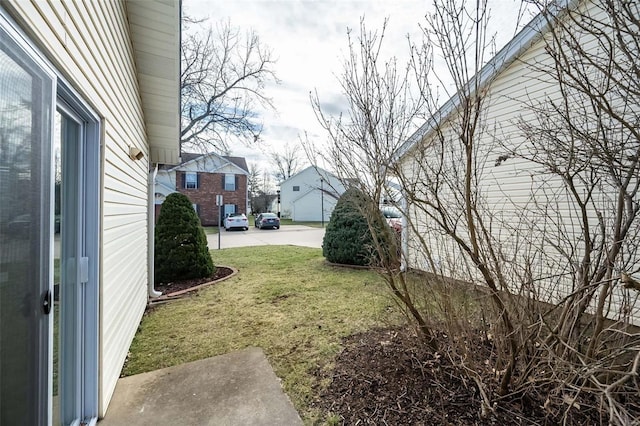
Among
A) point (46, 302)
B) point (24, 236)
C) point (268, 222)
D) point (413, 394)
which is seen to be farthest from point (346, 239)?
point (268, 222)

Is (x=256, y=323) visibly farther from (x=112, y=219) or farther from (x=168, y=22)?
(x=168, y=22)

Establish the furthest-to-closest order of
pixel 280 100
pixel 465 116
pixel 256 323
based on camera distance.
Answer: pixel 280 100 → pixel 256 323 → pixel 465 116

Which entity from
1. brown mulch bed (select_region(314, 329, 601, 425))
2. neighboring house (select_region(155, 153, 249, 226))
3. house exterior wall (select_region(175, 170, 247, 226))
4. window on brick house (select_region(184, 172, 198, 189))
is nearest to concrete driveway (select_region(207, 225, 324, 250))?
house exterior wall (select_region(175, 170, 247, 226))

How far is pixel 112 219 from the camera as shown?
2812 mm

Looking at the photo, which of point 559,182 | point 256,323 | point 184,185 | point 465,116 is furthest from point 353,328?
point 184,185

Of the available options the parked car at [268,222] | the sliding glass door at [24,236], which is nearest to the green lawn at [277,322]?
the sliding glass door at [24,236]

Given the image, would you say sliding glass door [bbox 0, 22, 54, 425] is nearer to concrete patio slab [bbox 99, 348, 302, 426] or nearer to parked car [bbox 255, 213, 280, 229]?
concrete patio slab [bbox 99, 348, 302, 426]

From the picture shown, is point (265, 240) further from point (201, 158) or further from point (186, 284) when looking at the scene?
point (201, 158)

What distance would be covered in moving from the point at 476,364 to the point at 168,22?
15.7 feet

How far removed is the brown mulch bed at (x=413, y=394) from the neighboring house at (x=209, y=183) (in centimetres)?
2436

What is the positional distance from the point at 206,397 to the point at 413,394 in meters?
1.82

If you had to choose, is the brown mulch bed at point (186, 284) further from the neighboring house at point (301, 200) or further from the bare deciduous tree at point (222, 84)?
the neighboring house at point (301, 200)

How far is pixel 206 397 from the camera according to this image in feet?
8.71

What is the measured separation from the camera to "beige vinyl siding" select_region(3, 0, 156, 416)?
160 centimetres
